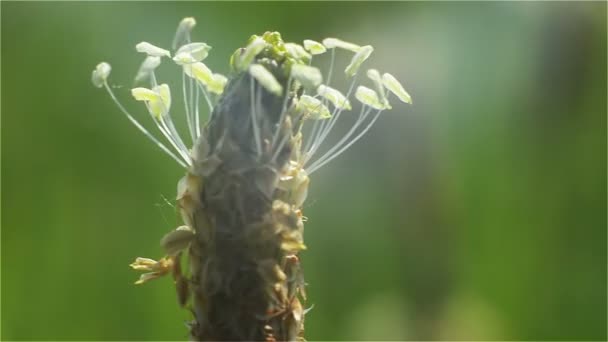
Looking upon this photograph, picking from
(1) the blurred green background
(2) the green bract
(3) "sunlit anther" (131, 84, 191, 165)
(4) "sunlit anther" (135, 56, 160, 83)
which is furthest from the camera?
(1) the blurred green background

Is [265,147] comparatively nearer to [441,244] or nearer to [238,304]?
[238,304]

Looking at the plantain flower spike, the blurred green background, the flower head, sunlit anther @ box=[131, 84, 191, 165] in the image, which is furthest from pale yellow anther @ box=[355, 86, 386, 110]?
the blurred green background

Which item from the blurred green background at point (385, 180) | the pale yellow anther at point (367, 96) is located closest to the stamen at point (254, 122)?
the pale yellow anther at point (367, 96)

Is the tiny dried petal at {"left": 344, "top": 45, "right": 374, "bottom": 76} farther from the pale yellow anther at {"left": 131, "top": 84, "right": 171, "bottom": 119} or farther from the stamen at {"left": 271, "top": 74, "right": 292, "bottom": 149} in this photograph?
the pale yellow anther at {"left": 131, "top": 84, "right": 171, "bottom": 119}

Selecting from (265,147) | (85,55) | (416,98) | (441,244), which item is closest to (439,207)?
(441,244)

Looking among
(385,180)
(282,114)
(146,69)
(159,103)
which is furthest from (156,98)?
(385,180)

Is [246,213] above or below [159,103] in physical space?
below

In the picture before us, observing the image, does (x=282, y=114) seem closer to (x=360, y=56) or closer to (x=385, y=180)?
(x=360, y=56)

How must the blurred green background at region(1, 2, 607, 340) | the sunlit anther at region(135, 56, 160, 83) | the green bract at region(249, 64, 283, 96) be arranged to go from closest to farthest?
the green bract at region(249, 64, 283, 96)
the sunlit anther at region(135, 56, 160, 83)
the blurred green background at region(1, 2, 607, 340)
